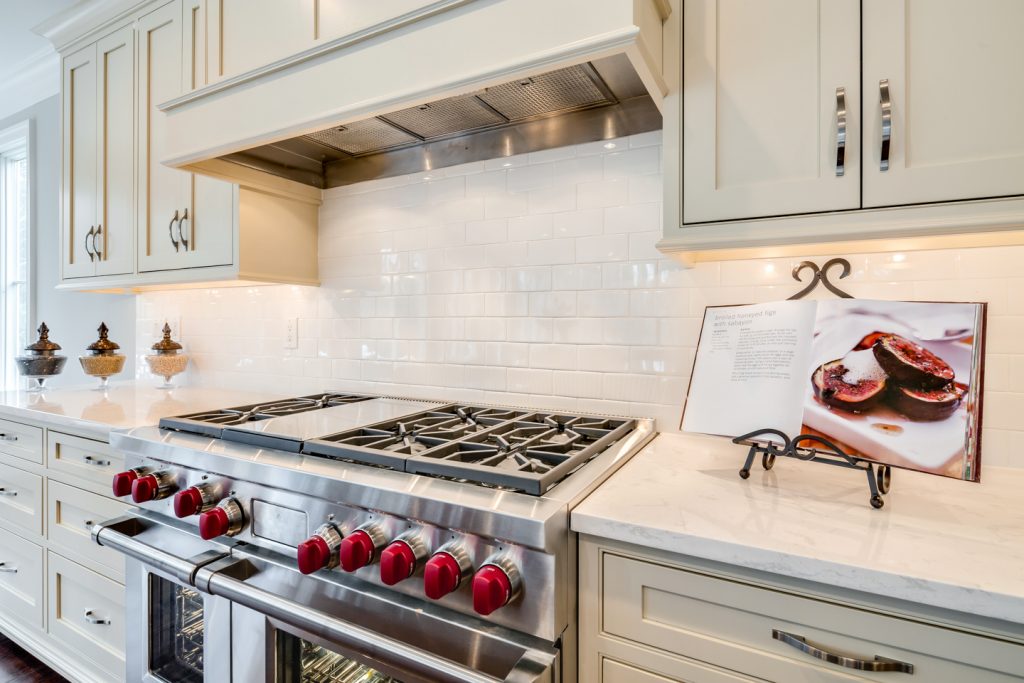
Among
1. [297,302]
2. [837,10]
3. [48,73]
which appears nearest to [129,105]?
[297,302]

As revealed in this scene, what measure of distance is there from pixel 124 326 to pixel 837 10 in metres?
3.39

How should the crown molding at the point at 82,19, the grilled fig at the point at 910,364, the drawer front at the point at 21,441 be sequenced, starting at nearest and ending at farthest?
the grilled fig at the point at 910,364
the drawer front at the point at 21,441
the crown molding at the point at 82,19

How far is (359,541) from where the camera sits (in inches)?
37.9

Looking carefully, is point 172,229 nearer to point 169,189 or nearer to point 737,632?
point 169,189

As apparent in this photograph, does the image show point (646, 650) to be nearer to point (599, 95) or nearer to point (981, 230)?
point (981, 230)

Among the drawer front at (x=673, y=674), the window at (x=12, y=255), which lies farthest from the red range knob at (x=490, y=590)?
the window at (x=12, y=255)

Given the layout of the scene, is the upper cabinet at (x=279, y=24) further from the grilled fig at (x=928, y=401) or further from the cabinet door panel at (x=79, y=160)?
the grilled fig at (x=928, y=401)

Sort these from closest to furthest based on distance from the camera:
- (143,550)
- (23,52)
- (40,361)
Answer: (143,550) < (40,361) < (23,52)

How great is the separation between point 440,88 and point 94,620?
6.66ft

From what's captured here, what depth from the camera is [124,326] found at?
Answer: 2.85m

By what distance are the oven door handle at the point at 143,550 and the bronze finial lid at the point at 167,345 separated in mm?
1160

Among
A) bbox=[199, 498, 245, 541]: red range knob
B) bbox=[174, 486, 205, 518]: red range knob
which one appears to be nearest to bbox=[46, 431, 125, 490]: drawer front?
bbox=[174, 486, 205, 518]: red range knob

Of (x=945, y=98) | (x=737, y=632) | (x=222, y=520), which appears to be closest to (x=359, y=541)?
(x=222, y=520)

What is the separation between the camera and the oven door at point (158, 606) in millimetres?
1344
